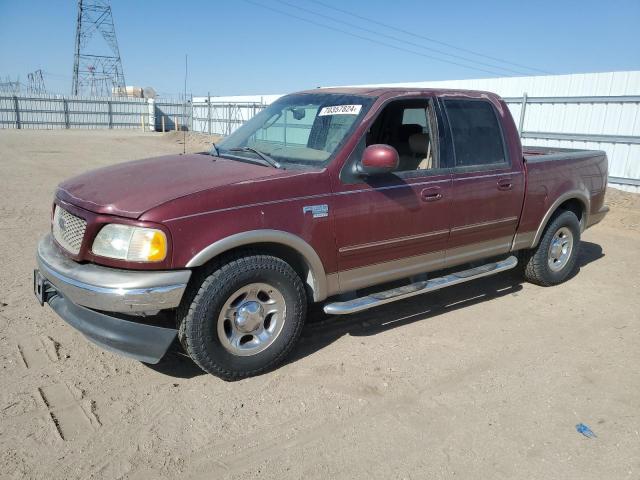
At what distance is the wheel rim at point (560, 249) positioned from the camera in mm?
5660

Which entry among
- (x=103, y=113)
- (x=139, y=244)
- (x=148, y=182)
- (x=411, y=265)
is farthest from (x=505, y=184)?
(x=103, y=113)

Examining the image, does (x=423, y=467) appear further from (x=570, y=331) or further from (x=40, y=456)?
(x=570, y=331)

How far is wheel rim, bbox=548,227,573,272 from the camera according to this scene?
5660 mm

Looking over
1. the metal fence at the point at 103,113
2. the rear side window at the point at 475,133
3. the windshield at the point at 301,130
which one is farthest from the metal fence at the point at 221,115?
the rear side window at the point at 475,133

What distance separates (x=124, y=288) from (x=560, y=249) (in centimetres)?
470

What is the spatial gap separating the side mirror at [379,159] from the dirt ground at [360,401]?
4.63 ft

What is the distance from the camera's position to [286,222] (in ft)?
11.4

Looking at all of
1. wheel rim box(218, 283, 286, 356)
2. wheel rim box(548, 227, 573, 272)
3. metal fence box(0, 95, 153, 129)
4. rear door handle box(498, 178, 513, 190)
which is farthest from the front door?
metal fence box(0, 95, 153, 129)

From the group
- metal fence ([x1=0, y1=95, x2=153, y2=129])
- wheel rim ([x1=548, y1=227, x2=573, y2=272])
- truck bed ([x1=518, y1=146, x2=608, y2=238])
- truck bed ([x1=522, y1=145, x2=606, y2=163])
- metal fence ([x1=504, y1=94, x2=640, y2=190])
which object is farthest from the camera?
metal fence ([x1=0, y1=95, x2=153, y2=129])

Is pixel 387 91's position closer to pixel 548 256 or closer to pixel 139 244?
pixel 139 244

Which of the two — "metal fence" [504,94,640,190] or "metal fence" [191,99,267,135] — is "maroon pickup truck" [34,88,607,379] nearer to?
"metal fence" [504,94,640,190]

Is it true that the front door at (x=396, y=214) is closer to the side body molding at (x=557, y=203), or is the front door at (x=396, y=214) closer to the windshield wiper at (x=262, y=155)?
the windshield wiper at (x=262, y=155)

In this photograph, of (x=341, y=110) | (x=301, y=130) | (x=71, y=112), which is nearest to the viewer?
(x=341, y=110)

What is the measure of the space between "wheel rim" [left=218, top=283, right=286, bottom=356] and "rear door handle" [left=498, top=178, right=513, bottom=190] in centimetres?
239
